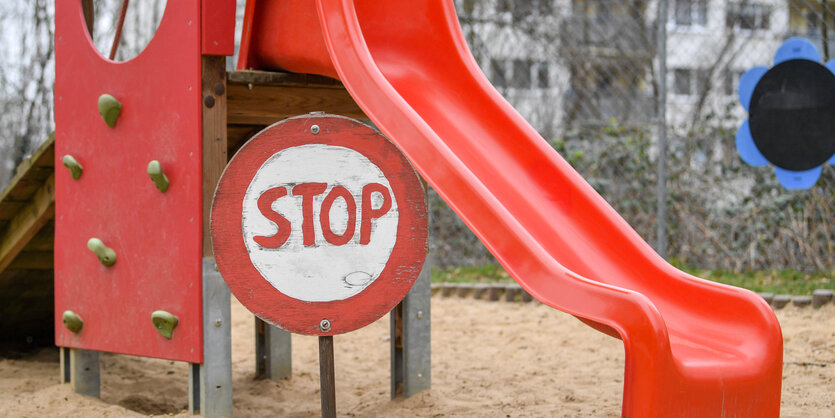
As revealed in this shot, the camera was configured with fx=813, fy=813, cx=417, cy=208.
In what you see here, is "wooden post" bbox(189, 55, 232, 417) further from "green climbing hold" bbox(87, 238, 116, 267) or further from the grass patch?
the grass patch

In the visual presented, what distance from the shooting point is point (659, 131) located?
19.0ft

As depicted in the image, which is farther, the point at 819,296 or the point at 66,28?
the point at 819,296

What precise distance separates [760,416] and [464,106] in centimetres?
170

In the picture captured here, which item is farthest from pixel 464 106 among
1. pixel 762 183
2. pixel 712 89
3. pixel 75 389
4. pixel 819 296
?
pixel 712 89

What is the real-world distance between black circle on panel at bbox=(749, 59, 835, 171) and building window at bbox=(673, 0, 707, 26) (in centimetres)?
253

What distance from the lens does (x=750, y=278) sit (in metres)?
5.94

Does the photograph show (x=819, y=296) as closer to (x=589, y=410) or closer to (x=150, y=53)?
(x=589, y=410)

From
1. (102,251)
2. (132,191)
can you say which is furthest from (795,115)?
(102,251)

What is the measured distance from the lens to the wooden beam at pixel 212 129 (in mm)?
3023

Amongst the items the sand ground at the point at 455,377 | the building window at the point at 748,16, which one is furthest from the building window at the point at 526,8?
the sand ground at the point at 455,377

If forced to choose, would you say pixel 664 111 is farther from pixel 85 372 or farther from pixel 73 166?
pixel 85 372

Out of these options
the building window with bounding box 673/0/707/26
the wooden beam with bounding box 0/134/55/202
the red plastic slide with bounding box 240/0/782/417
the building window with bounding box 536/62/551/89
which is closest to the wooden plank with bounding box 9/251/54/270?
the wooden beam with bounding box 0/134/55/202

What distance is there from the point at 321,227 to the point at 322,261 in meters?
0.10

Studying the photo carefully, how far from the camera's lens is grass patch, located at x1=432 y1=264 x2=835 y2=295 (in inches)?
210
